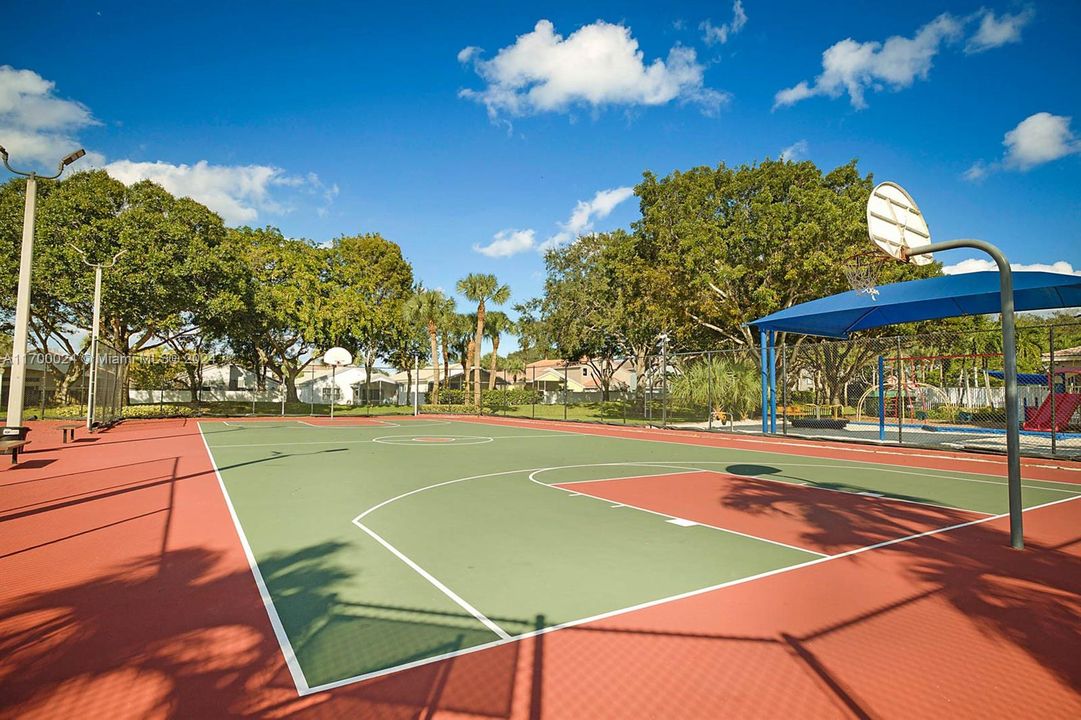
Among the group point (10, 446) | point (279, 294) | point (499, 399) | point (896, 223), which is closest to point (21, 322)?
point (10, 446)

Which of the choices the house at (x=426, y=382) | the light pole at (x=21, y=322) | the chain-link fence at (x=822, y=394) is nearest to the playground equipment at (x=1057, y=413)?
the chain-link fence at (x=822, y=394)

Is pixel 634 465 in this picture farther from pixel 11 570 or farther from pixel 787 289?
pixel 787 289

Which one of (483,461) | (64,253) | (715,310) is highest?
(64,253)

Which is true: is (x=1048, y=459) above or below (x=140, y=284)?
below

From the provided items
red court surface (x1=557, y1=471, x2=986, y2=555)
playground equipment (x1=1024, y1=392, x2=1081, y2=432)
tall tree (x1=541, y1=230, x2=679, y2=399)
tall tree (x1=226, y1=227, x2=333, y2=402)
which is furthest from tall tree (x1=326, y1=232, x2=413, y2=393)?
playground equipment (x1=1024, y1=392, x2=1081, y2=432)

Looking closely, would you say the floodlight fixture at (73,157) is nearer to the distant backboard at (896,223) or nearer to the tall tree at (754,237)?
the distant backboard at (896,223)

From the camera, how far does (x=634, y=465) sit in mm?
12977

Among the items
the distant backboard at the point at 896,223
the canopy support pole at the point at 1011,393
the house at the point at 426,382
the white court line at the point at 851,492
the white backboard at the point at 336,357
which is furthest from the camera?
the house at the point at 426,382

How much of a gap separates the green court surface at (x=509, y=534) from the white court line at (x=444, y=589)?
19 millimetres

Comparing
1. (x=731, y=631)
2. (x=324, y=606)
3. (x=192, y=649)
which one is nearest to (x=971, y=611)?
(x=731, y=631)

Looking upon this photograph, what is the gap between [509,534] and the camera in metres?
6.68

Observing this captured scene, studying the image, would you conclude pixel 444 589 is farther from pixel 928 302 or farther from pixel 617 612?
pixel 928 302

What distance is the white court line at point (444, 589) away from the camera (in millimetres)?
4098

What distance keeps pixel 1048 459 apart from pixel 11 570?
62.0 feet
